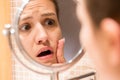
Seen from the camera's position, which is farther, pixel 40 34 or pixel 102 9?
pixel 40 34

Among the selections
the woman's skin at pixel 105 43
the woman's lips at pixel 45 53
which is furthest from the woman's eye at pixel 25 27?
the woman's skin at pixel 105 43

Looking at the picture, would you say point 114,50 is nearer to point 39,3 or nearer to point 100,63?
point 100,63

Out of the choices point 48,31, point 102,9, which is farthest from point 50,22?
point 102,9

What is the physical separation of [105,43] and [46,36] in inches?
22.3

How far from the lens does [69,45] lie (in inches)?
43.5

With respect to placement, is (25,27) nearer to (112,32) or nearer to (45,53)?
(45,53)

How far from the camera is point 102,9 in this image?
52 cm

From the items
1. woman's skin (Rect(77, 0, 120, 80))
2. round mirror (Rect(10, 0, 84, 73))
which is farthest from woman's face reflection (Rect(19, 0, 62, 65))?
woman's skin (Rect(77, 0, 120, 80))

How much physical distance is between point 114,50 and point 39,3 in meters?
0.62

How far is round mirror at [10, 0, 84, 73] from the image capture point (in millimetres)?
1051

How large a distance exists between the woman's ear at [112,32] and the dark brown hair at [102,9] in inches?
0.5

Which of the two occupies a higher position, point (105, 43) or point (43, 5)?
point (43, 5)

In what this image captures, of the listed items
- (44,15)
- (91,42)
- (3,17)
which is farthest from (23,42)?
(91,42)

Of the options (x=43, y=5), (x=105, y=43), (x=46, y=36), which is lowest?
(x=105, y=43)
